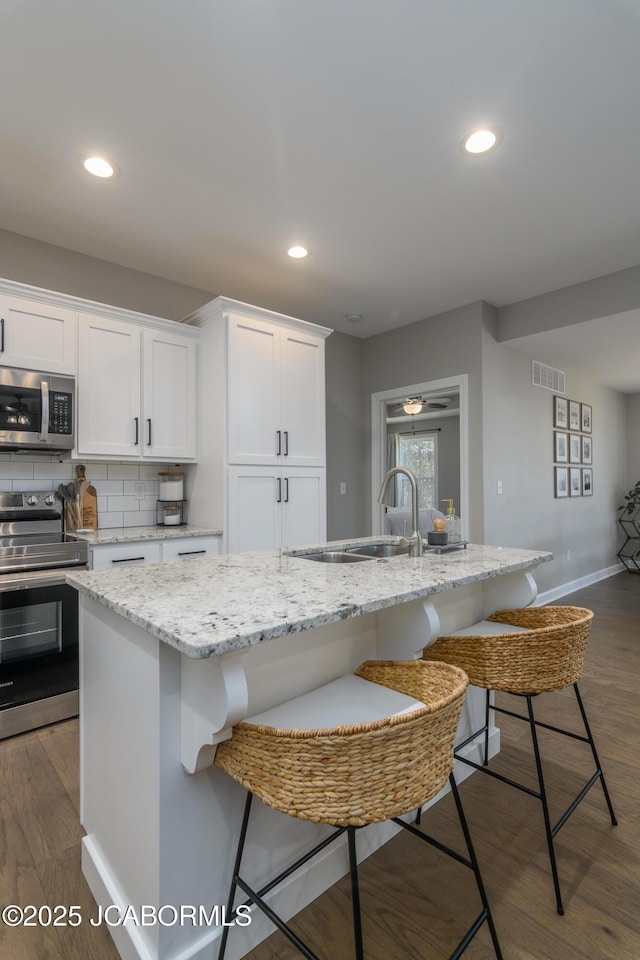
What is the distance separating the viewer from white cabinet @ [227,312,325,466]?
324 centimetres

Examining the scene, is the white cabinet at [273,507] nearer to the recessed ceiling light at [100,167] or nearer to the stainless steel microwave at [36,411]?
the stainless steel microwave at [36,411]

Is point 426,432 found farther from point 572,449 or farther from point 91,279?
point 91,279

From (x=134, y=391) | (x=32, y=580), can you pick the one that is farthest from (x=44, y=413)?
(x=32, y=580)

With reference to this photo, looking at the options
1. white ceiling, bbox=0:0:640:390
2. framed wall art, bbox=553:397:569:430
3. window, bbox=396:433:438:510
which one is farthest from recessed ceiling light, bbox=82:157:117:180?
window, bbox=396:433:438:510

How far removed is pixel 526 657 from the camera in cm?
143

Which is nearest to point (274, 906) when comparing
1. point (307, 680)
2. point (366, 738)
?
point (307, 680)

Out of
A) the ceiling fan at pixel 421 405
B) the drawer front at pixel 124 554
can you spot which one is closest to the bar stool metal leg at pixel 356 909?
the drawer front at pixel 124 554

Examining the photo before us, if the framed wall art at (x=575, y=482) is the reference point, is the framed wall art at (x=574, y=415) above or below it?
above

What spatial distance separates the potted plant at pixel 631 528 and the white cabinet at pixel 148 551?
5.85m

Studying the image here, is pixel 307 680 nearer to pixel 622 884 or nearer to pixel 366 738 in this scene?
pixel 366 738

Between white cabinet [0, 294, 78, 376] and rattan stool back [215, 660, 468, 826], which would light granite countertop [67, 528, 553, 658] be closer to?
rattan stool back [215, 660, 468, 826]

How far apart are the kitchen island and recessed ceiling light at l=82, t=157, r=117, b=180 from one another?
6.40 ft

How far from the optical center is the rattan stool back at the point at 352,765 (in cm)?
87

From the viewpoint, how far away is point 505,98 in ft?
6.35
